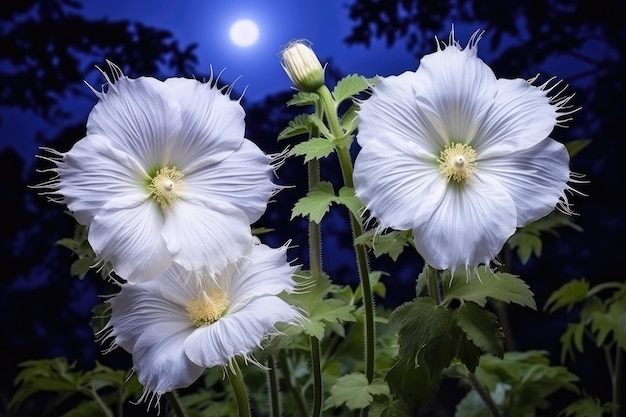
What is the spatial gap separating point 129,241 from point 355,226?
8.2 inches

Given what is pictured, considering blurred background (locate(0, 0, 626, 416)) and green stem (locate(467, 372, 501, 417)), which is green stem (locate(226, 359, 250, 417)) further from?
blurred background (locate(0, 0, 626, 416))

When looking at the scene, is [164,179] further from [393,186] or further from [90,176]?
[393,186]

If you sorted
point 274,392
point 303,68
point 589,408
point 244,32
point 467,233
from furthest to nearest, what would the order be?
point 244,32 < point 589,408 < point 274,392 < point 303,68 < point 467,233

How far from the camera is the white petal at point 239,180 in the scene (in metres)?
0.68

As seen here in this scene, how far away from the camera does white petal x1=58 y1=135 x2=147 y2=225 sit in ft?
2.12

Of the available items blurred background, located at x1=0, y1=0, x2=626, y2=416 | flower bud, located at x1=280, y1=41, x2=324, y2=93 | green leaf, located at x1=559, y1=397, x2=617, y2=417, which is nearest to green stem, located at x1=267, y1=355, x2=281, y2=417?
flower bud, located at x1=280, y1=41, x2=324, y2=93

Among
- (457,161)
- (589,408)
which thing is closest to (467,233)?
(457,161)

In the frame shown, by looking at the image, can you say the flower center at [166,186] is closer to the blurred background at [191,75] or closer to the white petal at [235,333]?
the white petal at [235,333]

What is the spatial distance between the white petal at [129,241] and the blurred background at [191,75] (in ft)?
2.21

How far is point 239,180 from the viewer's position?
684 mm

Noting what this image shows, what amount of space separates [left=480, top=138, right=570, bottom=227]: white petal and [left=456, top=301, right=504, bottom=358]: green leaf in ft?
0.27

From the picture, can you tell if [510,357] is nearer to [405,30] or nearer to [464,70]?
[464,70]

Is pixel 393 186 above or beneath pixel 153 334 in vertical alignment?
above

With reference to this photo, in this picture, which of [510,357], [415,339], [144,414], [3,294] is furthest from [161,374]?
[3,294]
